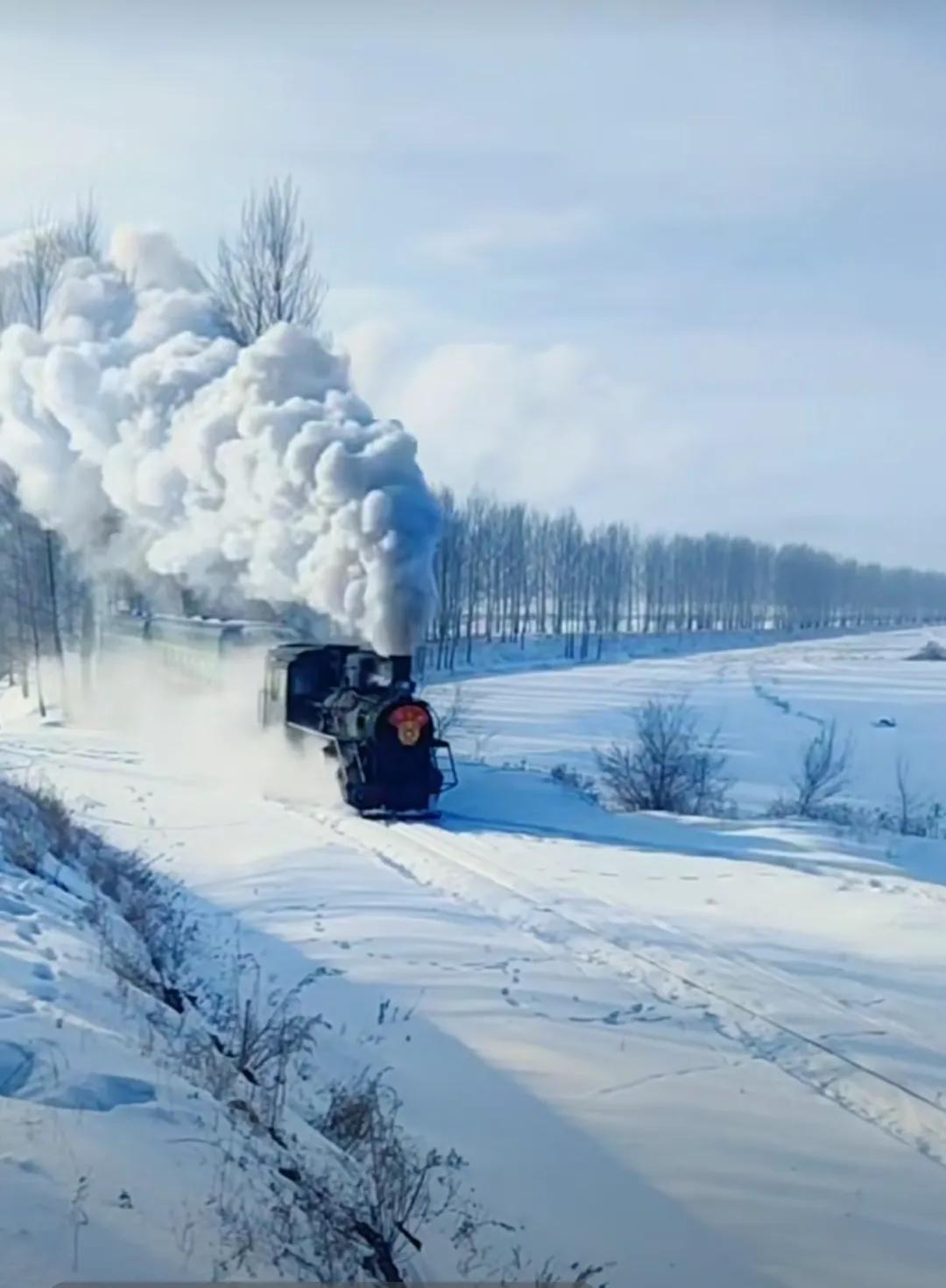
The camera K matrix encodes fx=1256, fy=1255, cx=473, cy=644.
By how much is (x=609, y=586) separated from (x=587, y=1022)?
90.5 metres

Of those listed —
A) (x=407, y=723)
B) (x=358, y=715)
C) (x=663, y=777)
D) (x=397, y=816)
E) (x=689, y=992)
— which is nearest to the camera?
(x=689, y=992)

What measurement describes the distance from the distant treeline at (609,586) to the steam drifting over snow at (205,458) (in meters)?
26.7

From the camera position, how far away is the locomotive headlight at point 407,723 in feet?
54.3

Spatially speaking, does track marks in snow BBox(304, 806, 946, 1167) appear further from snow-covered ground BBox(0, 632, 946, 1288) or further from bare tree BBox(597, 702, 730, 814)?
bare tree BBox(597, 702, 730, 814)

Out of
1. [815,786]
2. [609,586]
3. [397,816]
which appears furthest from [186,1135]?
[609,586]

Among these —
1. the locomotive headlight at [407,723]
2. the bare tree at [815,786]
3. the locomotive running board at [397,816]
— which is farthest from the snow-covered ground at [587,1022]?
the bare tree at [815,786]

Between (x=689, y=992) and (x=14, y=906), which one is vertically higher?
(x=14, y=906)

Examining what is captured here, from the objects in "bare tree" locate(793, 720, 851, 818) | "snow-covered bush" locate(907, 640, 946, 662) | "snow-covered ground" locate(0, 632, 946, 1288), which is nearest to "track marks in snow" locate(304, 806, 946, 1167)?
"snow-covered ground" locate(0, 632, 946, 1288)

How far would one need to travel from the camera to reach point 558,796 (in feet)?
58.7

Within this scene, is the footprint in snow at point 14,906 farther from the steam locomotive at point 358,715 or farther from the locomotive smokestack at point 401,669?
the locomotive smokestack at point 401,669

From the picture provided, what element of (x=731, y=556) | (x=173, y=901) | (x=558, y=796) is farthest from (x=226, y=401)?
(x=731, y=556)

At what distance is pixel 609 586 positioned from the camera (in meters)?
97.9

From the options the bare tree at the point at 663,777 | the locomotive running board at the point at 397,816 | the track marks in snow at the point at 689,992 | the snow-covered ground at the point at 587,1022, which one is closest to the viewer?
the snow-covered ground at the point at 587,1022

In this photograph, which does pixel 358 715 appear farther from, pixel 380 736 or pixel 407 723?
pixel 407 723
